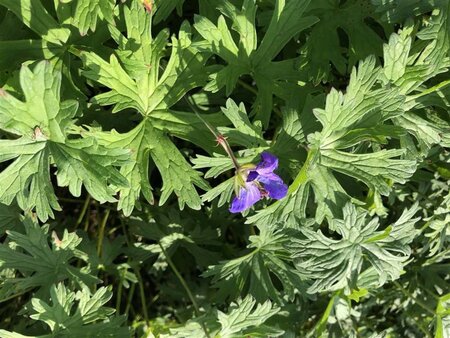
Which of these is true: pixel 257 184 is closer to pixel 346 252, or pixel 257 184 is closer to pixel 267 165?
pixel 267 165

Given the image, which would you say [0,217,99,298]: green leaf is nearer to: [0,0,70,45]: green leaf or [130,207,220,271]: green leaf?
[130,207,220,271]: green leaf

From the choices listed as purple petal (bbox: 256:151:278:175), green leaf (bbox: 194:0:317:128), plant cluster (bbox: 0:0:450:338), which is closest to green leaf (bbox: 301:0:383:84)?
plant cluster (bbox: 0:0:450:338)

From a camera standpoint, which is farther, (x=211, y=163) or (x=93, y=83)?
(x=93, y=83)

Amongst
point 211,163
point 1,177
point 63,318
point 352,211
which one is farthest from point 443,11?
point 63,318

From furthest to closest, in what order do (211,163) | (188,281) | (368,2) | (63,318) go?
(188,281)
(368,2)
(63,318)
(211,163)

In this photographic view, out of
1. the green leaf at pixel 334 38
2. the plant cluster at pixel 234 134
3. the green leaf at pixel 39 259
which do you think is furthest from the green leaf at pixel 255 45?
the green leaf at pixel 39 259

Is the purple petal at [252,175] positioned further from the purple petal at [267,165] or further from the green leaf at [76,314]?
the green leaf at [76,314]

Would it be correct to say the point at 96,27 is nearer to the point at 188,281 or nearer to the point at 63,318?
the point at 63,318

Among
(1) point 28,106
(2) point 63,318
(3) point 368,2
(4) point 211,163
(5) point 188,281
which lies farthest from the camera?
(5) point 188,281

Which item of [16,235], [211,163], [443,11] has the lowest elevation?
[16,235]
